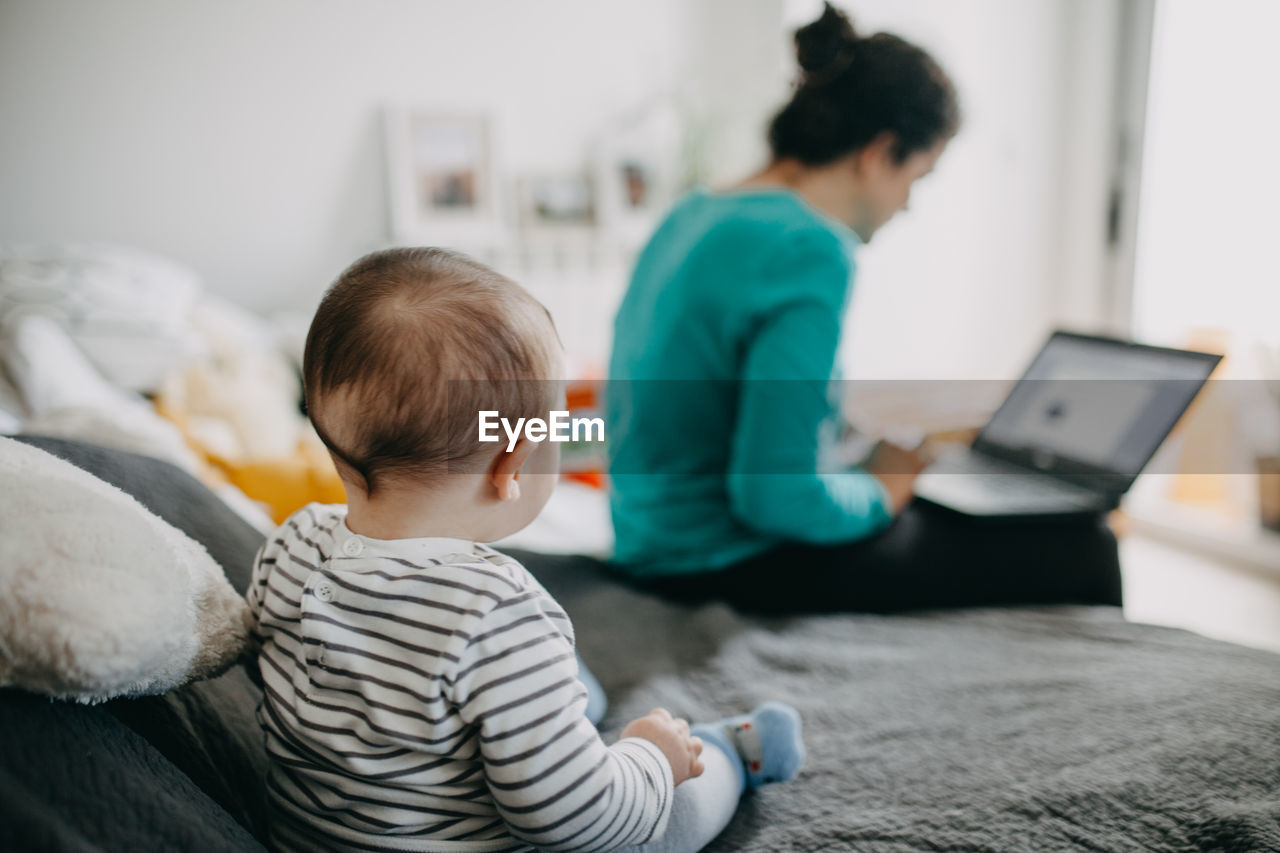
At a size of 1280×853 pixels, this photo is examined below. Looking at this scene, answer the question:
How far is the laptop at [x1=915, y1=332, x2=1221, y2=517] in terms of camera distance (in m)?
1.10

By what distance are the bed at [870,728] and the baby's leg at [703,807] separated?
2cm

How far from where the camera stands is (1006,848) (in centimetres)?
60

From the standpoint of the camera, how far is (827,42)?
115 centimetres

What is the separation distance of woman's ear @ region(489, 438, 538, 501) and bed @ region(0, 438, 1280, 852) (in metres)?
0.25

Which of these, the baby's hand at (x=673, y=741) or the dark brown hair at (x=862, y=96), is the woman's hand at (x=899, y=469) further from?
the baby's hand at (x=673, y=741)

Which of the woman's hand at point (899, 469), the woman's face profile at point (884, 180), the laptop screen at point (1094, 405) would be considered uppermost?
the woman's face profile at point (884, 180)

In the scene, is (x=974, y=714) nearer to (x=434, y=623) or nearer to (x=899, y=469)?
(x=899, y=469)

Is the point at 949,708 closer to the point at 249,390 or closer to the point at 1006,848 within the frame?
the point at 1006,848

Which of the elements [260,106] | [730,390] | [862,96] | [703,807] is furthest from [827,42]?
[260,106]

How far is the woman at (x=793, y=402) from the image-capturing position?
97 cm

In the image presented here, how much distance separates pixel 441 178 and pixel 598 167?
547 millimetres

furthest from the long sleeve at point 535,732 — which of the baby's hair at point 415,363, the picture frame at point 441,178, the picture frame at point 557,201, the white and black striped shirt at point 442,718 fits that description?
the picture frame at point 557,201

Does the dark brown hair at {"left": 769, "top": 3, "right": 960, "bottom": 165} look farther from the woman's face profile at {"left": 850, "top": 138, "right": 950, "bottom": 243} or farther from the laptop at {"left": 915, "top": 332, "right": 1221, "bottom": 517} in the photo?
the laptop at {"left": 915, "top": 332, "right": 1221, "bottom": 517}

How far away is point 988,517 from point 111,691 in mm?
1008
